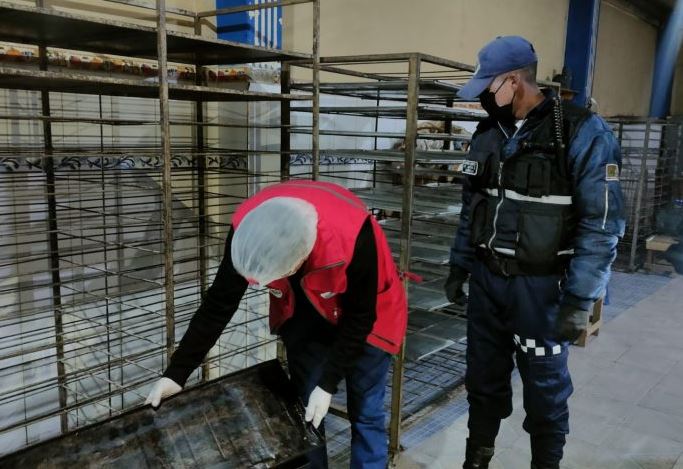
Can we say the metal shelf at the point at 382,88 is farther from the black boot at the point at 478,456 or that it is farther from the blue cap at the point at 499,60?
the black boot at the point at 478,456

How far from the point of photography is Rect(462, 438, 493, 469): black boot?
252 cm

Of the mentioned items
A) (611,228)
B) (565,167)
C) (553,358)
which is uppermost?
(565,167)

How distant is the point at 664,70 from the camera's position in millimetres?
9609

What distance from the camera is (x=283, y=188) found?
195cm

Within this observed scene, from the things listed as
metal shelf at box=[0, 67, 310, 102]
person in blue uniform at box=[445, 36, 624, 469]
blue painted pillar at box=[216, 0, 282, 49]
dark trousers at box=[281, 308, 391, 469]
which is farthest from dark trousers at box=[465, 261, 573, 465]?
blue painted pillar at box=[216, 0, 282, 49]

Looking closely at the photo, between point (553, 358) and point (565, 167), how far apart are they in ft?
2.34

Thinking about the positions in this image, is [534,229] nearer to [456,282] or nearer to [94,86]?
[456,282]

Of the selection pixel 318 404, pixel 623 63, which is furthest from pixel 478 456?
pixel 623 63

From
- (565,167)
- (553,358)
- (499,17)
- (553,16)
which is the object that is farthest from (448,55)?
Result: (553,358)

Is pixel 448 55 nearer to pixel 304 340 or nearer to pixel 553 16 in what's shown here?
pixel 553 16

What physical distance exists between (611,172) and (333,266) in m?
1.07

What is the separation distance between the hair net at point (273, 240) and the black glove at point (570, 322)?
3.33 ft

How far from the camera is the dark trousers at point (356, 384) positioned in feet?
7.02

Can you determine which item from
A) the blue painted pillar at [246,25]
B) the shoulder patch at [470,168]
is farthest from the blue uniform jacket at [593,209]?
the blue painted pillar at [246,25]
